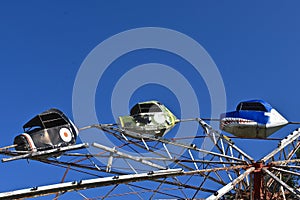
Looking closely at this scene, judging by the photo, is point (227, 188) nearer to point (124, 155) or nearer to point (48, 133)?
point (124, 155)

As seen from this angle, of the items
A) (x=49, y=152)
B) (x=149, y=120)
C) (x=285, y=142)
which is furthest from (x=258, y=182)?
(x=49, y=152)

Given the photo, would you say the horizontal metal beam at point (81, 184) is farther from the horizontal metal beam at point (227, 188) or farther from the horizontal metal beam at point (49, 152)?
the horizontal metal beam at point (49, 152)

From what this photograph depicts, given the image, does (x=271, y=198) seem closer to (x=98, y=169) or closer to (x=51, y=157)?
(x=98, y=169)

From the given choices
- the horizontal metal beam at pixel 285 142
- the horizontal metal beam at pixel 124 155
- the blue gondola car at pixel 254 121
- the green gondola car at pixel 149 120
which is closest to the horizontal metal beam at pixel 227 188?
the horizontal metal beam at pixel 285 142

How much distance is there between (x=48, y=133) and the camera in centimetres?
2127

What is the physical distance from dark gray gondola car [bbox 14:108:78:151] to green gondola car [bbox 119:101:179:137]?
9.53 ft

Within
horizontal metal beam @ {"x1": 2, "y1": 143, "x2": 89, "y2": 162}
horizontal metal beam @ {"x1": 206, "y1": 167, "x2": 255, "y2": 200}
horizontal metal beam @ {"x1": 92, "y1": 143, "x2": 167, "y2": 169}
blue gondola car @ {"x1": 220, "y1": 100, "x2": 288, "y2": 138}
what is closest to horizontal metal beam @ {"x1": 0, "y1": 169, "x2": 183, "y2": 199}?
horizontal metal beam @ {"x1": 206, "y1": 167, "x2": 255, "y2": 200}

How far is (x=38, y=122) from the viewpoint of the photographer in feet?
70.9

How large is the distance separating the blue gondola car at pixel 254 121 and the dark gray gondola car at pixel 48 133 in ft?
23.4

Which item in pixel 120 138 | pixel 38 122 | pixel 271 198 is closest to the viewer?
pixel 271 198

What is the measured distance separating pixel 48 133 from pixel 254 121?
9.14 meters

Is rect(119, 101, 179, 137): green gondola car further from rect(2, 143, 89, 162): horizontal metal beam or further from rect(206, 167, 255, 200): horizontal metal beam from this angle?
rect(206, 167, 255, 200): horizontal metal beam

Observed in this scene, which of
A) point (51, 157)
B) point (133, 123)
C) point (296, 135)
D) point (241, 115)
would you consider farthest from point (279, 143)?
point (51, 157)

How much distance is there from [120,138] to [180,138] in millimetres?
2614
